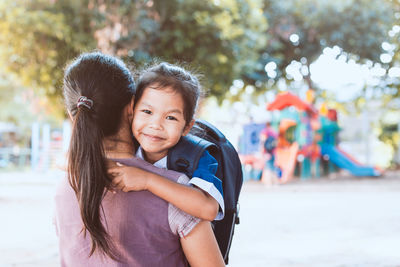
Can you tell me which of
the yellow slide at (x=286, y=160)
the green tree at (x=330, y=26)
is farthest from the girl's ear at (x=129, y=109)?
the green tree at (x=330, y=26)

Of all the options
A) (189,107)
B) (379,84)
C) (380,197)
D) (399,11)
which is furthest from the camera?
(379,84)

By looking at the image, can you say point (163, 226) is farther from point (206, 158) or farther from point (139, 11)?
point (139, 11)

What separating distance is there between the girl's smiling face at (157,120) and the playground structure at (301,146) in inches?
363

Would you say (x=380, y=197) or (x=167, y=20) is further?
(x=167, y=20)

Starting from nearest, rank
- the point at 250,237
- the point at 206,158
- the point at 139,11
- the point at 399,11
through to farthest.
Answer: the point at 206,158 < the point at 250,237 < the point at 139,11 < the point at 399,11

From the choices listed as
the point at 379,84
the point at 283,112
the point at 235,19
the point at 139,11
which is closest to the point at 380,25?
the point at 379,84

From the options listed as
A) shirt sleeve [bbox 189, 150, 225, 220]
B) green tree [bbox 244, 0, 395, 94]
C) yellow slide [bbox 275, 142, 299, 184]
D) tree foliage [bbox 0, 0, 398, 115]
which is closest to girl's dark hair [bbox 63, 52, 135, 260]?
shirt sleeve [bbox 189, 150, 225, 220]

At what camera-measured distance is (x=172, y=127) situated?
4.23 ft

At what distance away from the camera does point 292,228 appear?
4.98 meters

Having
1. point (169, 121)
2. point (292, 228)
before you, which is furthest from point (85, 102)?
point (292, 228)

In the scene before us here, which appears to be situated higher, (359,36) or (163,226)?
(359,36)

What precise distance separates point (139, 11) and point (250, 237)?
17.7 feet

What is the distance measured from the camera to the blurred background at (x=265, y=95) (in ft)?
14.5

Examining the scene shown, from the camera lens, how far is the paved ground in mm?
3678
